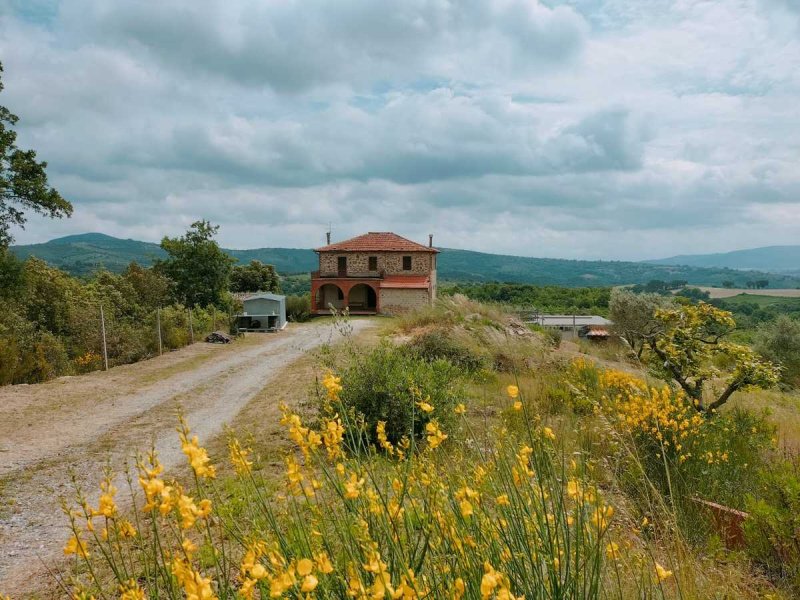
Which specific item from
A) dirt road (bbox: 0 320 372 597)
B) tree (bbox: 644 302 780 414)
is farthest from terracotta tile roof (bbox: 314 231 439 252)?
tree (bbox: 644 302 780 414)

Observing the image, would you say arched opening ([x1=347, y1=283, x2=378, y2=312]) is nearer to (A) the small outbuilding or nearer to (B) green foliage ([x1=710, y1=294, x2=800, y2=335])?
(A) the small outbuilding

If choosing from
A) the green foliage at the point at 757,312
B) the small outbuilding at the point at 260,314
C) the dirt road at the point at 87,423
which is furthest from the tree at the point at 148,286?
the green foliage at the point at 757,312

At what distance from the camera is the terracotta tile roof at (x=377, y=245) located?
38406 millimetres

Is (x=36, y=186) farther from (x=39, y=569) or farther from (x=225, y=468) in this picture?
(x=39, y=569)

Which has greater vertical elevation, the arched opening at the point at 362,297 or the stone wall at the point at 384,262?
the stone wall at the point at 384,262

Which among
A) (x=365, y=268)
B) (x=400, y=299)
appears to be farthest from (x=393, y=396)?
(x=365, y=268)

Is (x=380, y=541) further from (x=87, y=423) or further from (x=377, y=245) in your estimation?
(x=377, y=245)

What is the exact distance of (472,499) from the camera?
7.30ft

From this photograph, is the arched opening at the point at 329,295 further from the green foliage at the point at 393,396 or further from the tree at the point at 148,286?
the green foliage at the point at 393,396

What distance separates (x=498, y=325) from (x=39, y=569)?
1292 centimetres

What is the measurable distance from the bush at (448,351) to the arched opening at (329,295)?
26.0m

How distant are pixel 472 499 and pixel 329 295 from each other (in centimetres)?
3777

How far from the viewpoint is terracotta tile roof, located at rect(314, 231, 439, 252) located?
38406 millimetres

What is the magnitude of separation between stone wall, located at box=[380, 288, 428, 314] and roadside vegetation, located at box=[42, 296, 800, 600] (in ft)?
72.7
